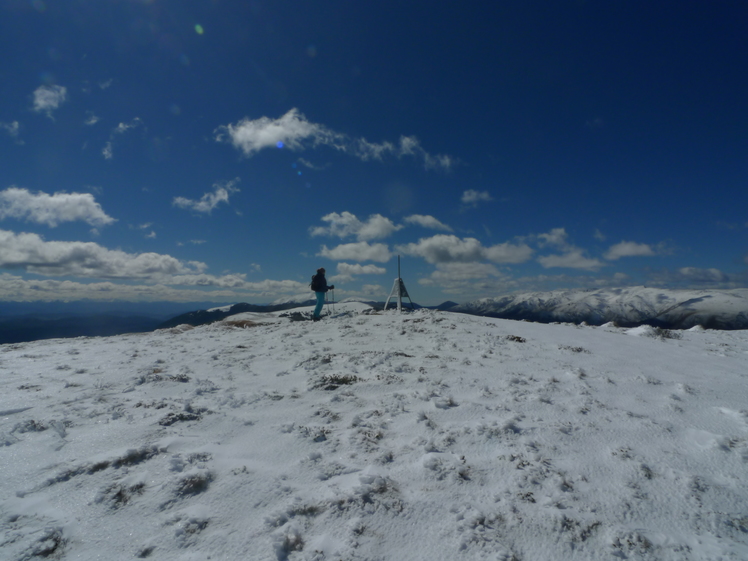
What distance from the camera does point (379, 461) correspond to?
512 centimetres

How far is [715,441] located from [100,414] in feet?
36.6

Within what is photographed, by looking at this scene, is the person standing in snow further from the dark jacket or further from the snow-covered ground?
the snow-covered ground

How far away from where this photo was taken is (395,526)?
393 centimetres

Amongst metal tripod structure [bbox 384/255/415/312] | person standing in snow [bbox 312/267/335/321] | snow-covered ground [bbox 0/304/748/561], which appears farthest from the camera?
metal tripod structure [bbox 384/255/415/312]

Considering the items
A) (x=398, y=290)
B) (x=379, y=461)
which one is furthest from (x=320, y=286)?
(x=379, y=461)

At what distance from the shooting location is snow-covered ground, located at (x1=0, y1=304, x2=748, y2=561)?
12.3 ft

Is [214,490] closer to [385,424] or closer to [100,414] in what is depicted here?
[385,424]

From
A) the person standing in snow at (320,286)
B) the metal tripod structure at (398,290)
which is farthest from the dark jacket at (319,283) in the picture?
the metal tripod structure at (398,290)

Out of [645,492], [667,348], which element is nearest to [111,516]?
[645,492]

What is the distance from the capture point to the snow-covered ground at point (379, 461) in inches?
147

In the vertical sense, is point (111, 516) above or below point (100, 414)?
below

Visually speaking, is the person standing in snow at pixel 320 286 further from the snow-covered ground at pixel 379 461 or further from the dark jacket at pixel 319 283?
the snow-covered ground at pixel 379 461

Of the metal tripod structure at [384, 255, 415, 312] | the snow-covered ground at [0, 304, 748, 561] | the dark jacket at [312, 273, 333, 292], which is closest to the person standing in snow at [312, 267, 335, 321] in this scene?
the dark jacket at [312, 273, 333, 292]

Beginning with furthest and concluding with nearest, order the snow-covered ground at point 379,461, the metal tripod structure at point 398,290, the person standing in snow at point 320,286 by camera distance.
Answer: the metal tripod structure at point 398,290 → the person standing in snow at point 320,286 → the snow-covered ground at point 379,461
